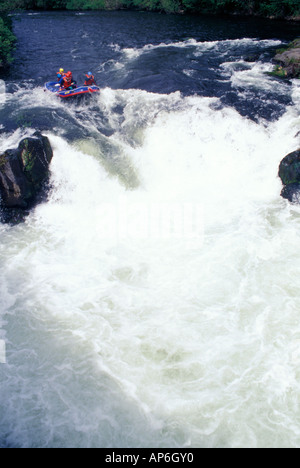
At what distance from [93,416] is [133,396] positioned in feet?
2.37

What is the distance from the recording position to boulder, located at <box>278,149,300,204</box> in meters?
10.1

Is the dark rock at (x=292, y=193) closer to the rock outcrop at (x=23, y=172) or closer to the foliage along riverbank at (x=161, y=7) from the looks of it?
the rock outcrop at (x=23, y=172)

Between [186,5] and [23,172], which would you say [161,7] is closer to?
[186,5]

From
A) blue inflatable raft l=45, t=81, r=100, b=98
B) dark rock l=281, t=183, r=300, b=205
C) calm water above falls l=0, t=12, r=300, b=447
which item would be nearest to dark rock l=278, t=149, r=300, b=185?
dark rock l=281, t=183, r=300, b=205

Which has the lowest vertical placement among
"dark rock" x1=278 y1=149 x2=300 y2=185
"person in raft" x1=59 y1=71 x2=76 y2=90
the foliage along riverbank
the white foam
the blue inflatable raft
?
the white foam

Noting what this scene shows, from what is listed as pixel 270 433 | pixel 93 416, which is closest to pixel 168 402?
pixel 93 416

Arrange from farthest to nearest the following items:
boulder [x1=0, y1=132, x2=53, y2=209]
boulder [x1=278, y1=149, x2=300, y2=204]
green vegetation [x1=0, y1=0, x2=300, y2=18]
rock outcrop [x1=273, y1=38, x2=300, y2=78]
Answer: green vegetation [x1=0, y1=0, x2=300, y2=18] < rock outcrop [x1=273, y1=38, x2=300, y2=78] < boulder [x1=278, y1=149, x2=300, y2=204] < boulder [x1=0, y1=132, x2=53, y2=209]

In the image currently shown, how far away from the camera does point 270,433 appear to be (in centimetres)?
518

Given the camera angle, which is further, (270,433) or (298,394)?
(298,394)

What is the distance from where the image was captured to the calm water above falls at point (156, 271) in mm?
5500

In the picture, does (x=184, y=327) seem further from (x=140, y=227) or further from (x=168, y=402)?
(x=140, y=227)

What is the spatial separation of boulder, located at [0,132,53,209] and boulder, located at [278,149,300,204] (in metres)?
7.63

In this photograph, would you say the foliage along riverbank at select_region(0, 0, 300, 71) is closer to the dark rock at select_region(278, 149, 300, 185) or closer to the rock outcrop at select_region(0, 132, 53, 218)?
the rock outcrop at select_region(0, 132, 53, 218)

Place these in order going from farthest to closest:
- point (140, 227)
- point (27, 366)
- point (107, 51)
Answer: point (107, 51)
point (140, 227)
point (27, 366)
